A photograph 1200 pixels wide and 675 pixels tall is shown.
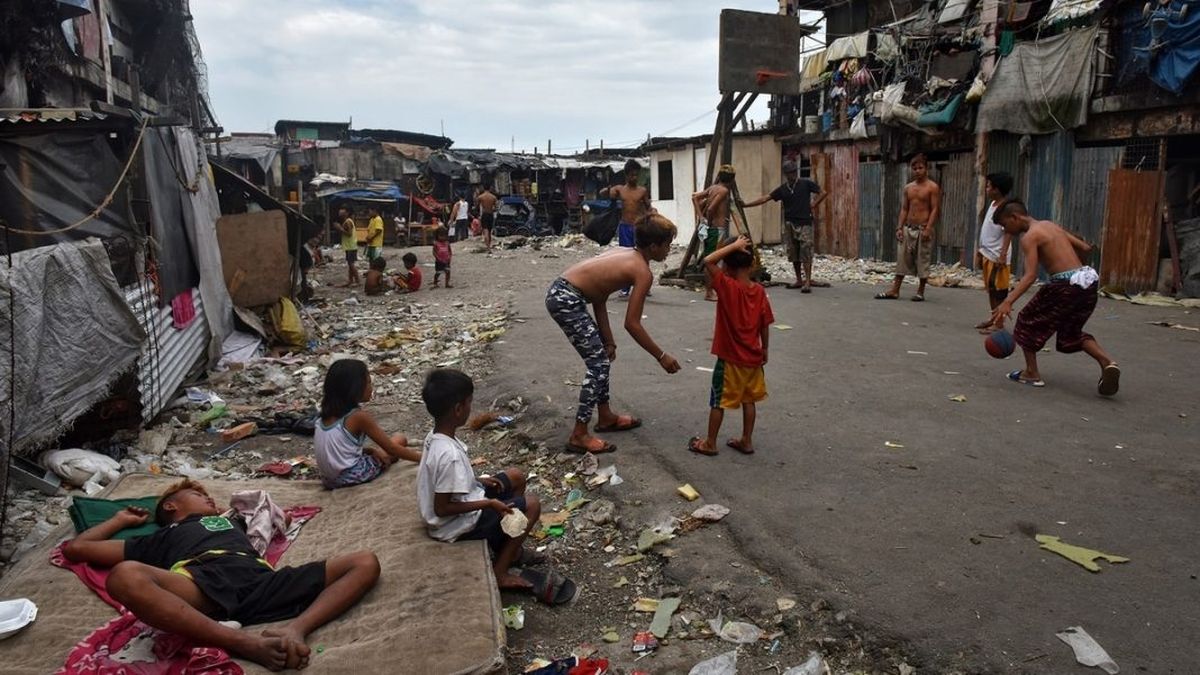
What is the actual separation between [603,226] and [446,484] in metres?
8.33

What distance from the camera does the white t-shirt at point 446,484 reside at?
10.9 ft

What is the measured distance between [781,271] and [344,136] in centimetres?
2395

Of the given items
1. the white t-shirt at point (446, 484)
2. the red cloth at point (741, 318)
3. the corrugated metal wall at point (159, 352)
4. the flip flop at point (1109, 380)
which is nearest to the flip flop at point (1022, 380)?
the flip flop at point (1109, 380)

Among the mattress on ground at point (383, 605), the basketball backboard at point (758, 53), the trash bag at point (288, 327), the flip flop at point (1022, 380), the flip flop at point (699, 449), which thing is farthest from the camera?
Answer: the basketball backboard at point (758, 53)

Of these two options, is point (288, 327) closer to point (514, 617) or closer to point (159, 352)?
point (159, 352)

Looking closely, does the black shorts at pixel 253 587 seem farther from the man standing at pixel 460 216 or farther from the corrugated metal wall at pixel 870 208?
the man standing at pixel 460 216

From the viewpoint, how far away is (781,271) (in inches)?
586

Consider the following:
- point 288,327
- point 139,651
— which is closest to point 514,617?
point 139,651

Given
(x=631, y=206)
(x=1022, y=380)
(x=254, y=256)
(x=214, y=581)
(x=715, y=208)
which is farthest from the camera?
(x=631, y=206)

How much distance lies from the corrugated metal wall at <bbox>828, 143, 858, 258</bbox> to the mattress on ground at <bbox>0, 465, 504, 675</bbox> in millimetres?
14613

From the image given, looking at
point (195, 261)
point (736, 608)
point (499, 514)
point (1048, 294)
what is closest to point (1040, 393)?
point (1048, 294)

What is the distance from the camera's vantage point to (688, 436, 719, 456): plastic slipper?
4.52 m

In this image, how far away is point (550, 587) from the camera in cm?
339

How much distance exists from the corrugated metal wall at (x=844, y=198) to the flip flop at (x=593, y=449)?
13318 mm
